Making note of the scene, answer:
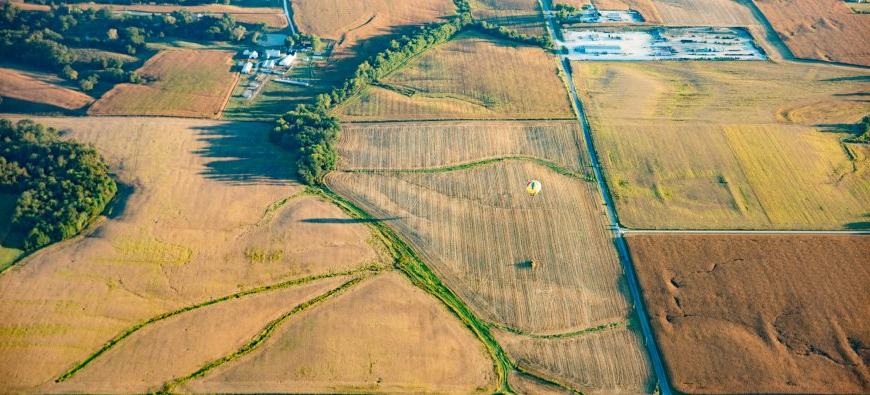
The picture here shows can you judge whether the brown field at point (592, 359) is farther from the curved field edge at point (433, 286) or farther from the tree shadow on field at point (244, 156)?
the tree shadow on field at point (244, 156)

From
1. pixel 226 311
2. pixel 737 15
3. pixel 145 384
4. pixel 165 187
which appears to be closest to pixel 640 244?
pixel 226 311

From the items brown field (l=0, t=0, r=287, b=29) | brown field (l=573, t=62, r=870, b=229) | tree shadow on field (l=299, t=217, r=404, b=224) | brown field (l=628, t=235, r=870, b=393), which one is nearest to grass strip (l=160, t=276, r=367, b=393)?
tree shadow on field (l=299, t=217, r=404, b=224)

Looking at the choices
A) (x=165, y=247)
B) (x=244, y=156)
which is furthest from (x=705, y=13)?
(x=165, y=247)

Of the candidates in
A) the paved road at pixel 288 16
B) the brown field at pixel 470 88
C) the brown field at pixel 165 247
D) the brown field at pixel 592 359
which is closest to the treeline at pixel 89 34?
the paved road at pixel 288 16

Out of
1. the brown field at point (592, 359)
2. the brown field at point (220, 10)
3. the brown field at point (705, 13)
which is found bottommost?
the brown field at point (592, 359)

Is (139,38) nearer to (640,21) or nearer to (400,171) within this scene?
(400,171)

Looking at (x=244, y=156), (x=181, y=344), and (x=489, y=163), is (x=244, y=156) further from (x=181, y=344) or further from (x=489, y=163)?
(x=489, y=163)

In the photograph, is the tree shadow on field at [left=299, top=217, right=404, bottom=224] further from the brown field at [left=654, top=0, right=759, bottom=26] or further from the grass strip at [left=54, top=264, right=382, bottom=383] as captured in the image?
the brown field at [left=654, top=0, right=759, bottom=26]
